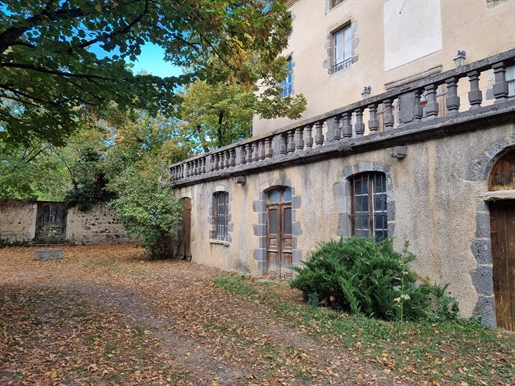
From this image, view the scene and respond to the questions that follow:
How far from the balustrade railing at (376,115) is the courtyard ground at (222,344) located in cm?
314

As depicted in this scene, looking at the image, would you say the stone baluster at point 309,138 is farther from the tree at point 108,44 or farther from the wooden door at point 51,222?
the wooden door at point 51,222

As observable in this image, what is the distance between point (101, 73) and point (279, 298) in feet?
15.0

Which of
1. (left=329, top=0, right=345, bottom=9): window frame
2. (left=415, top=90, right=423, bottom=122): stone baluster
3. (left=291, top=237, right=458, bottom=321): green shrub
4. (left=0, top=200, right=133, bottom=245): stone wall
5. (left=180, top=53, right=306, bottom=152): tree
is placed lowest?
(left=291, top=237, right=458, bottom=321): green shrub

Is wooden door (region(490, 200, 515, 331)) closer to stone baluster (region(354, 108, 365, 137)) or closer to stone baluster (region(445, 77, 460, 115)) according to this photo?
stone baluster (region(445, 77, 460, 115))

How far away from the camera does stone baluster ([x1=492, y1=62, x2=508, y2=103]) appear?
4.54m

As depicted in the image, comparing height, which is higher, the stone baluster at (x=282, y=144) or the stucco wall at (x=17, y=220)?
the stone baluster at (x=282, y=144)

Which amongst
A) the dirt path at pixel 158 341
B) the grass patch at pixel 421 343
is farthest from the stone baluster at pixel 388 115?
the dirt path at pixel 158 341

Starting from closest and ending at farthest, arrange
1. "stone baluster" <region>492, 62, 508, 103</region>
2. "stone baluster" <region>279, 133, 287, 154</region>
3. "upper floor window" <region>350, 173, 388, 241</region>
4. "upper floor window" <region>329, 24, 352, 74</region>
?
"stone baluster" <region>492, 62, 508, 103</region>, "upper floor window" <region>350, 173, 388, 241</region>, "stone baluster" <region>279, 133, 287, 154</region>, "upper floor window" <region>329, 24, 352, 74</region>

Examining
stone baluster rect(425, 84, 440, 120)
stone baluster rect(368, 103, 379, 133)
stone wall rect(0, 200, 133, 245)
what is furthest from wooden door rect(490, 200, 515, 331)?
stone wall rect(0, 200, 133, 245)

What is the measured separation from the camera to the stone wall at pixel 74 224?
14797mm

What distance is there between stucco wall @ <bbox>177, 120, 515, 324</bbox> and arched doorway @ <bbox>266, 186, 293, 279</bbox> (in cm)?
47

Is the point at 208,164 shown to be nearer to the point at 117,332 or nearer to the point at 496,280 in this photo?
the point at 117,332

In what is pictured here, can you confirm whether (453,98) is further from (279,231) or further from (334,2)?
(334,2)

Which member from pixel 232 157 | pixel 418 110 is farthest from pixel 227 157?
pixel 418 110
